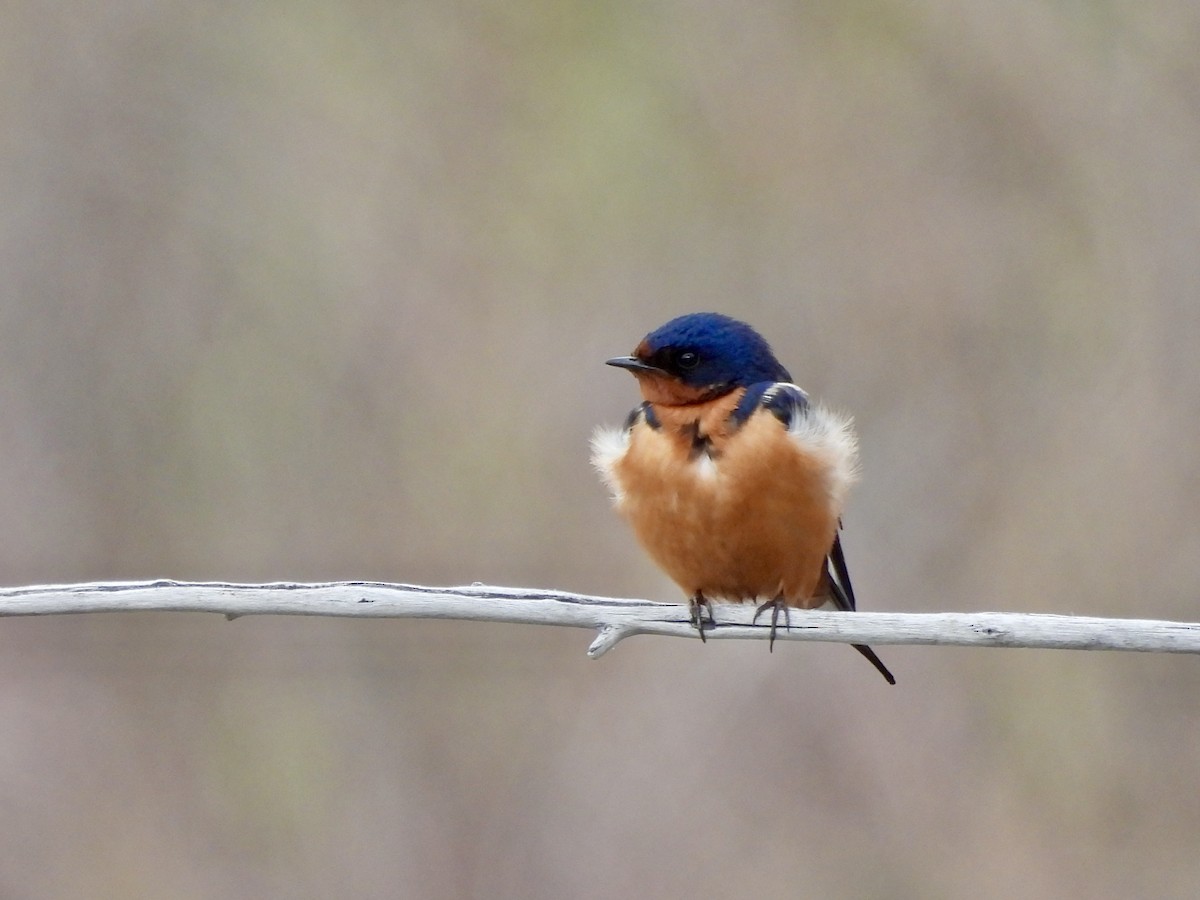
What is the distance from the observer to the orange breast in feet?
11.1

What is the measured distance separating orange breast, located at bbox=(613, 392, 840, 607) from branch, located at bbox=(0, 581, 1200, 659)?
72cm

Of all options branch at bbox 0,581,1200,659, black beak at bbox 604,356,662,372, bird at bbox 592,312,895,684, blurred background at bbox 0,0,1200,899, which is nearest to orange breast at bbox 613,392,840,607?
bird at bbox 592,312,895,684

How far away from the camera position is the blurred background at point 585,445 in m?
5.42

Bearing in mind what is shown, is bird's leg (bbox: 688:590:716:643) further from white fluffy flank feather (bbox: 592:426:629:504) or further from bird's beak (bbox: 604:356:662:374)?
bird's beak (bbox: 604:356:662:374)

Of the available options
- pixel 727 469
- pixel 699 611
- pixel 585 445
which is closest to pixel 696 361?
pixel 727 469

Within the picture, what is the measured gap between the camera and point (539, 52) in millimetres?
6520

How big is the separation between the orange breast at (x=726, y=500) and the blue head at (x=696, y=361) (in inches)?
2.1

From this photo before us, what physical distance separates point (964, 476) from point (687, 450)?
247cm

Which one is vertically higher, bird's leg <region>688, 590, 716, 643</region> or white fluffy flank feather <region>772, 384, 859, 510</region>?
white fluffy flank feather <region>772, 384, 859, 510</region>

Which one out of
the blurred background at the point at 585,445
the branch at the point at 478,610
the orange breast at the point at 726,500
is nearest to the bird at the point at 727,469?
the orange breast at the point at 726,500

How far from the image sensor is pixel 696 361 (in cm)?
355

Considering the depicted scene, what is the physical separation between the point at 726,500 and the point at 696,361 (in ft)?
1.36

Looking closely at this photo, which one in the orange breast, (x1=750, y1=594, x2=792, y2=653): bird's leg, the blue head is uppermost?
the blue head

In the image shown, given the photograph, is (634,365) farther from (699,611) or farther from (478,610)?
(478,610)
